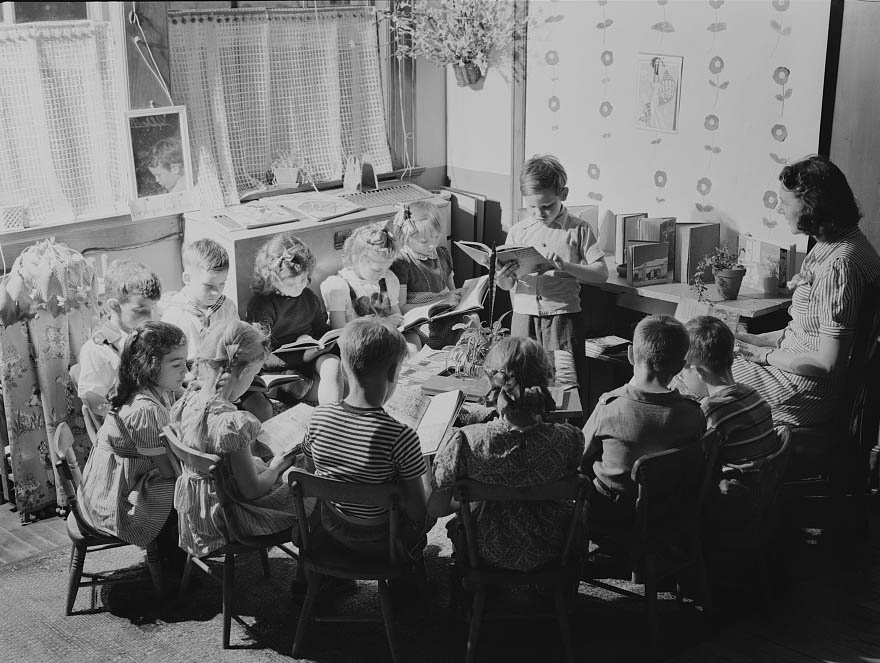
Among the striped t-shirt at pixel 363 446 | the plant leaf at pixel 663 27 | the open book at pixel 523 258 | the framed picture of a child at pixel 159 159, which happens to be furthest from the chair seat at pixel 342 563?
the plant leaf at pixel 663 27

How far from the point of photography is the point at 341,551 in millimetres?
3500

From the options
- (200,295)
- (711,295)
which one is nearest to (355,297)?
(200,295)

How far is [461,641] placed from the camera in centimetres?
377

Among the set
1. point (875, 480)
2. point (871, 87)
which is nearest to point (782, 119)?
point (871, 87)

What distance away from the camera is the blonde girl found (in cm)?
501

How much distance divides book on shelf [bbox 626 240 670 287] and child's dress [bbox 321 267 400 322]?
1.26 m

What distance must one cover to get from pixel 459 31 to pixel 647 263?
1.88m

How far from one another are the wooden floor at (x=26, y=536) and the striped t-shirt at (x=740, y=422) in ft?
9.46

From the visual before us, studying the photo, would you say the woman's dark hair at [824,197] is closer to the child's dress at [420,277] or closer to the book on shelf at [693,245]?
the book on shelf at [693,245]

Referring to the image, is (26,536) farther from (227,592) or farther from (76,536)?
(227,592)

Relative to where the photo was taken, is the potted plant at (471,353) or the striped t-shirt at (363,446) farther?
the potted plant at (471,353)

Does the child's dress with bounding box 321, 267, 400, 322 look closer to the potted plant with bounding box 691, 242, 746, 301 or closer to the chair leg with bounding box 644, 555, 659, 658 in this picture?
the potted plant with bounding box 691, 242, 746, 301

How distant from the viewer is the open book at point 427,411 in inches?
152

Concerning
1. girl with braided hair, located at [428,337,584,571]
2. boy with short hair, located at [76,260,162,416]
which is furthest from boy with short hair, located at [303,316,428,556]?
boy with short hair, located at [76,260,162,416]
